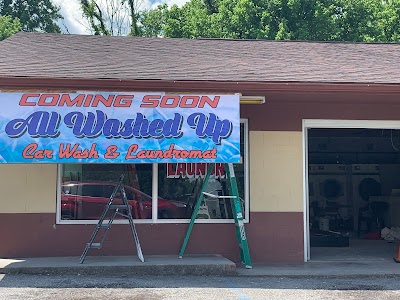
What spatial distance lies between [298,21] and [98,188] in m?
21.8

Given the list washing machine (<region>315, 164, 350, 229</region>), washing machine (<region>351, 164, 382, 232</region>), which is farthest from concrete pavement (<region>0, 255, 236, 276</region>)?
washing machine (<region>351, 164, 382, 232</region>)

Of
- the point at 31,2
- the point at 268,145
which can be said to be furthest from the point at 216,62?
the point at 31,2

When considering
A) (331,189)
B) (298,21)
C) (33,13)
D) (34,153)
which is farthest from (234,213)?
(33,13)

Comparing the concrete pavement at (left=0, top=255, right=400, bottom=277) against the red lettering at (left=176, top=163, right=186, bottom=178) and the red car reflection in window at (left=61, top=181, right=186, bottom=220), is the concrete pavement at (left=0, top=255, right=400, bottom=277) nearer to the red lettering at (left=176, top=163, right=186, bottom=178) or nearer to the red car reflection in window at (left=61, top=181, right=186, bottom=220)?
the red car reflection in window at (left=61, top=181, right=186, bottom=220)

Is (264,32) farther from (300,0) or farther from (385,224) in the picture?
(385,224)

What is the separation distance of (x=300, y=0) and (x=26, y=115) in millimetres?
22818

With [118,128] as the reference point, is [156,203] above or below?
below

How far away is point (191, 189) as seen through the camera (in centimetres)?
984

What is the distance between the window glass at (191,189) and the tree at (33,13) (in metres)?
30.3

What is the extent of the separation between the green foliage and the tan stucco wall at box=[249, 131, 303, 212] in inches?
714

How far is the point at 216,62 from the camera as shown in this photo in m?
10.1

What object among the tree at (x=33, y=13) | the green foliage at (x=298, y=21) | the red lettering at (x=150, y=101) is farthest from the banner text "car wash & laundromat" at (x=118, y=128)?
the tree at (x=33, y=13)

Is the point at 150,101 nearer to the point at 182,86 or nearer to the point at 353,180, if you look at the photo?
the point at 182,86

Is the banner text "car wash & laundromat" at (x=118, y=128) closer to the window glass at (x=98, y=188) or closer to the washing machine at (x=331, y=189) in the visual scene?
the window glass at (x=98, y=188)
